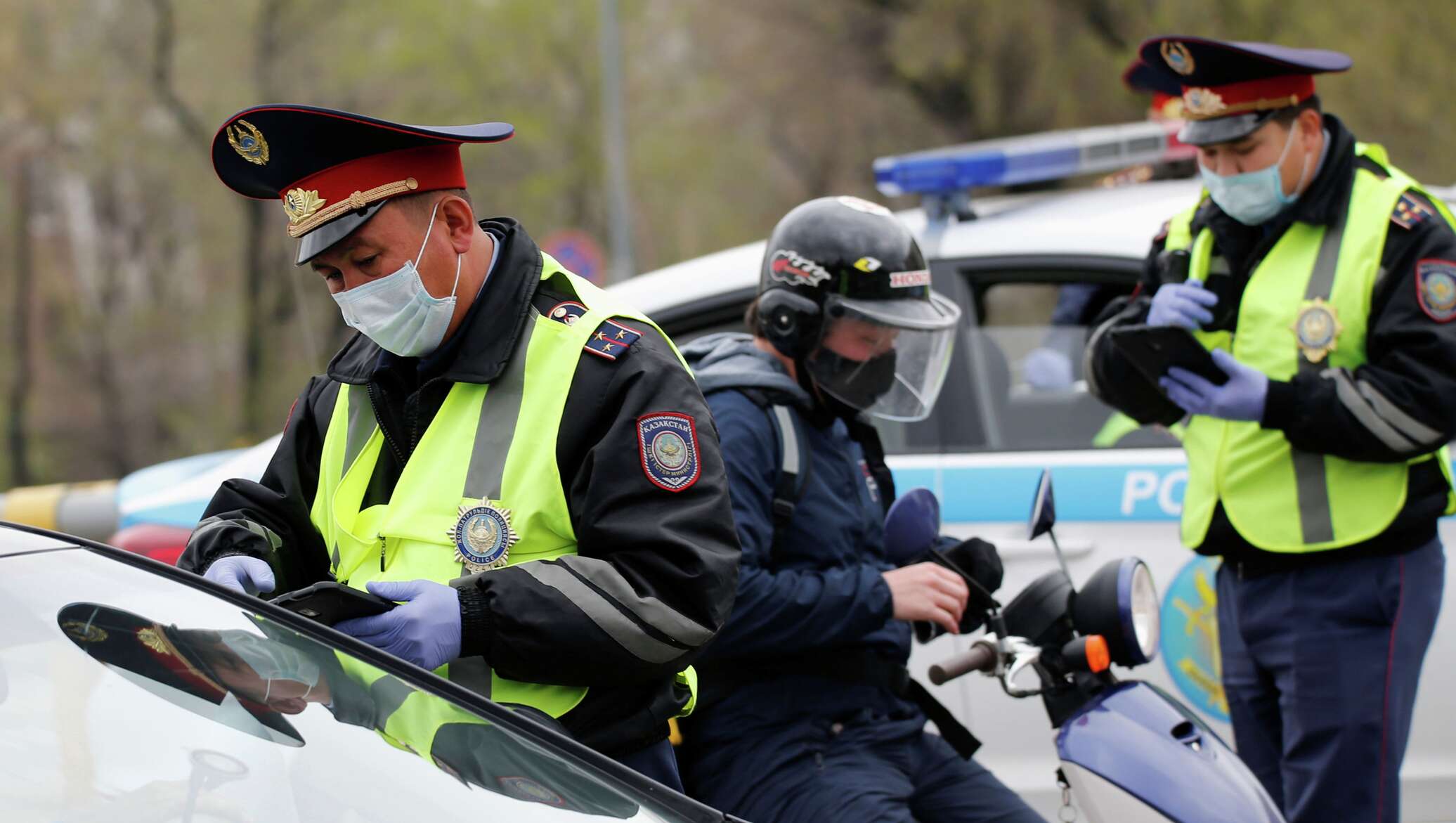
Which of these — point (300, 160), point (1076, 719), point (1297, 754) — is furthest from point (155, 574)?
point (1297, 754)

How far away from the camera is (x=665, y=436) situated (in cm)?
196

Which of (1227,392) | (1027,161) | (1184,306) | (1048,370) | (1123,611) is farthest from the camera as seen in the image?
(1048,370)

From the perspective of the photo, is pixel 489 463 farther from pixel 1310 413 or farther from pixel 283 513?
pixel 1310 413

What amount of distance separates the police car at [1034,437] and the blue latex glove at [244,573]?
191 cm

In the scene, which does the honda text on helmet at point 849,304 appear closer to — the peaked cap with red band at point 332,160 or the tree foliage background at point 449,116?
the peaked cap with red band at point 332,160

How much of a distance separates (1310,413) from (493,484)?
1632mm

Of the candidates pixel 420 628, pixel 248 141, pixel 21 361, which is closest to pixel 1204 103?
pixel 248 141

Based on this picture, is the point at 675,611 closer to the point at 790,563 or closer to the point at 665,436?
the point at 665,436

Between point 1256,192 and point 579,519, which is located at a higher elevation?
point 1256,192

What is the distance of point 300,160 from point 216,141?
0.54 feet

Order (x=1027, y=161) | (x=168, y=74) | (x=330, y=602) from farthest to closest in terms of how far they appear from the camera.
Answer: (x=168, y=74), (x=1027, y=161), (x=330, y=602)

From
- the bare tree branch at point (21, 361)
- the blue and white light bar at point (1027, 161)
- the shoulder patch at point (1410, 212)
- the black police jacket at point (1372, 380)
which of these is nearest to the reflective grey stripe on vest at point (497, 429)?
the black police jacket at point (1372, 380)

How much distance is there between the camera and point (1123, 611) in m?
2.46

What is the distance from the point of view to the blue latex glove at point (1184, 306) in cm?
306
